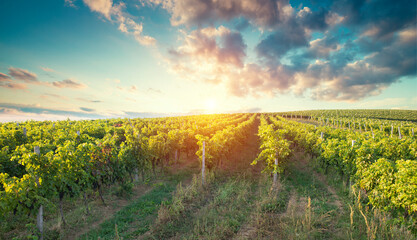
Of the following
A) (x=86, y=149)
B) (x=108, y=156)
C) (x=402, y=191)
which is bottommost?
(x=402, y=191)

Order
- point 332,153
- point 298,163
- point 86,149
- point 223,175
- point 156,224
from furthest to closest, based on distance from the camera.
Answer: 1. point 298,163
2. point 223,175
3. point 332,153
4. point 86,149
5. point 156,224

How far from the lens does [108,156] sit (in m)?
9.02

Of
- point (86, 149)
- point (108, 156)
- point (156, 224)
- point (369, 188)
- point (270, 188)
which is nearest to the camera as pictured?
point (156, 224)

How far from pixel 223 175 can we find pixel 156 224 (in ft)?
20.5

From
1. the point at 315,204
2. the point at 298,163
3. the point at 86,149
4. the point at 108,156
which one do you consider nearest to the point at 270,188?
the point at 315,204

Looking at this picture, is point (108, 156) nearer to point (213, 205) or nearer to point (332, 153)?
point (213, 205)

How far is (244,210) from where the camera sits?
297 inches

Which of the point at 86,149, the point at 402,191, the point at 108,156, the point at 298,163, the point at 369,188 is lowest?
the point at 298,163

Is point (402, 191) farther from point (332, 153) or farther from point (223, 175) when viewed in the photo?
point (223, 175)

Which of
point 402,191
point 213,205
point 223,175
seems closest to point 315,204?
point 402,191

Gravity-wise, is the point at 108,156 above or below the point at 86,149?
below

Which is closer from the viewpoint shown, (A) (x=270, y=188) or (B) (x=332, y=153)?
(A) (x=270, y=188)

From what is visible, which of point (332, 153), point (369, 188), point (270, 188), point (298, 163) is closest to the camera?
point (369, 188)

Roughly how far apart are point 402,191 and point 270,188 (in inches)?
198
